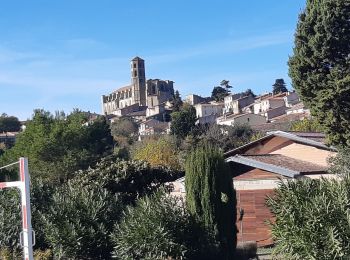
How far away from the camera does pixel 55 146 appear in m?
43.5

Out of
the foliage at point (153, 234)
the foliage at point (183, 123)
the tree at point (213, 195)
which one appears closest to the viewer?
the foliage at point (153, 234)

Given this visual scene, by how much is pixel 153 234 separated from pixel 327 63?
29.4 ft

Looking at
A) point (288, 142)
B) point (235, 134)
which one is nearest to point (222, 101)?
point (235, 134)

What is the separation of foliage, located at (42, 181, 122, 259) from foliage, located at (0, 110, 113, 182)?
22026mm

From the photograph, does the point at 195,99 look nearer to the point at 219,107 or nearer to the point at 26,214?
the point at 219,107

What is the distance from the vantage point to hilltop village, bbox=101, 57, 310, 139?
97.8 metres

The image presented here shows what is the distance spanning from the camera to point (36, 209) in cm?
1859

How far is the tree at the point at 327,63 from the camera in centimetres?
1953

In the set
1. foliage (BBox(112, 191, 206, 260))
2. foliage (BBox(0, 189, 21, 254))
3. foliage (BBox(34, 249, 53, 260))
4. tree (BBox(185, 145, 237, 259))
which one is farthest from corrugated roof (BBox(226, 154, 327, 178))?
foliage (BBox(34, 249, 53, 260))

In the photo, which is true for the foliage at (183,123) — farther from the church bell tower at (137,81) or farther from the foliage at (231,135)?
the church bell tower at (137,81)

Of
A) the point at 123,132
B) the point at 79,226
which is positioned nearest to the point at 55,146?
the point at 79,226

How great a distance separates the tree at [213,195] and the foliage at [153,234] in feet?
2.36

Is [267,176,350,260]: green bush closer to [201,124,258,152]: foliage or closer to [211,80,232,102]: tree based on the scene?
[201,124,258,152]: foliage

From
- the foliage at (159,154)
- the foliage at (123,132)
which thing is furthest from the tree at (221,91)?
the foliage at (159,154)
